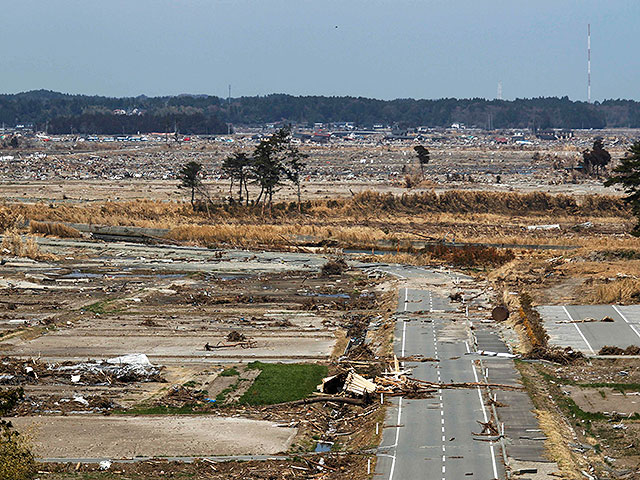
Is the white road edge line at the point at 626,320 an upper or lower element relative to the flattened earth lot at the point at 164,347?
upper

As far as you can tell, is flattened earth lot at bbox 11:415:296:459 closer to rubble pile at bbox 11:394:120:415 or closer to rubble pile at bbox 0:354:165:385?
rubble pile at bbox 11:394:120:415

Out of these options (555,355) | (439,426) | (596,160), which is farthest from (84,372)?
(596,160)

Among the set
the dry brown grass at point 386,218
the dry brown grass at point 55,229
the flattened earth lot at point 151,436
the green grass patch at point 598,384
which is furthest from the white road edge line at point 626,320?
the dry brown grass at point 55,229

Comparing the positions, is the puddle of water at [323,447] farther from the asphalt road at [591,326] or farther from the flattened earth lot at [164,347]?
the asphalt road at [591,326]

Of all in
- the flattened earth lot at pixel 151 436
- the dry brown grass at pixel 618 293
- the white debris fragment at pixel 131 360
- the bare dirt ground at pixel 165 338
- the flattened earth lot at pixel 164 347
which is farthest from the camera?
the dry brown grass at pixel 618 293

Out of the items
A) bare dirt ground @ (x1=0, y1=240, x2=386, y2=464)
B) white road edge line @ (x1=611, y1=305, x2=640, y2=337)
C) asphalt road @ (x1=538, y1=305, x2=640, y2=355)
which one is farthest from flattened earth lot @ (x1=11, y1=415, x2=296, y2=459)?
white road edge line @ (x1=611, y1=305, x2=640, y2=337)

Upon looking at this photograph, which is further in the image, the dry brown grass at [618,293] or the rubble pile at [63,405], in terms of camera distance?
the dry brown grass at [618,293]
